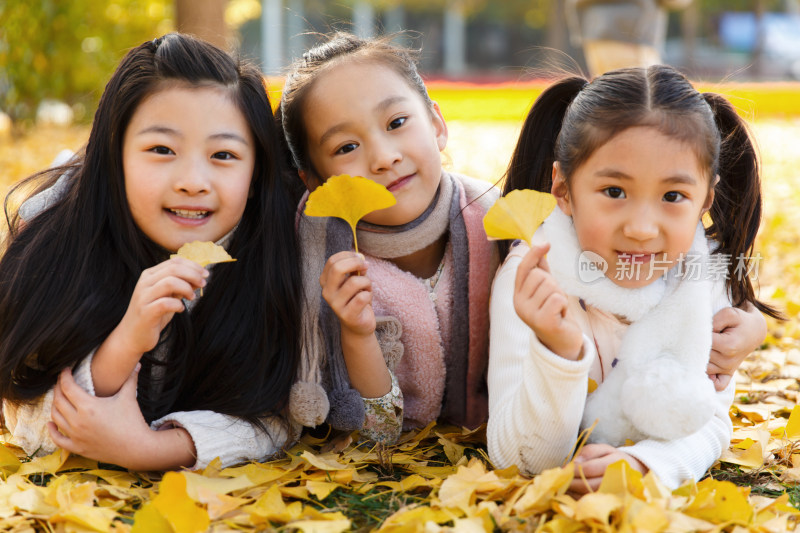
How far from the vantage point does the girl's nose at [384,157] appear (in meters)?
1.86

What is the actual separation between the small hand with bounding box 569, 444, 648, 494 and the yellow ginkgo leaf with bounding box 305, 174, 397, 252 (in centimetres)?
60

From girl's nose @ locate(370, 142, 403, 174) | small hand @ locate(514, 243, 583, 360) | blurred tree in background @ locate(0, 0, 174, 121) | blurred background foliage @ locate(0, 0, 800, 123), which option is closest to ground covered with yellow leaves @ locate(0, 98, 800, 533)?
small hand @ locate(514, 243, 583, 360)

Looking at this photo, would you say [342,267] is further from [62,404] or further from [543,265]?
[62,404]

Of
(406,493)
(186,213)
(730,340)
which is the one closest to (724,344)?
(730,340)

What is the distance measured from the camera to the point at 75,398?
1730 mm

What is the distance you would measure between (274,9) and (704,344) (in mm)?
24642

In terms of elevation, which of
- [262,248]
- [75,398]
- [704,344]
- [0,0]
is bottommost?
[75,398]

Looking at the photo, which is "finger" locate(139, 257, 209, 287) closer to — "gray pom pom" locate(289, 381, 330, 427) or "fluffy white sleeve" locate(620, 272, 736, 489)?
"gray pom pom" locate(289, 381, 330, 427)

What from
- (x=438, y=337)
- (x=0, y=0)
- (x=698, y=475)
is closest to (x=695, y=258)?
(x=698, y=475)

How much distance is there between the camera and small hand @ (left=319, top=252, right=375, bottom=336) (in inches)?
67.8

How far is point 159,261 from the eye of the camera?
1929 mm

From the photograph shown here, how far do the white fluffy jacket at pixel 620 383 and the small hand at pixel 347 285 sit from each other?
0.32m

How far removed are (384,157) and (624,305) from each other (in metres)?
0.61

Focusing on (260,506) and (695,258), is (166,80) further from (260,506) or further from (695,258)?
(695,258)
